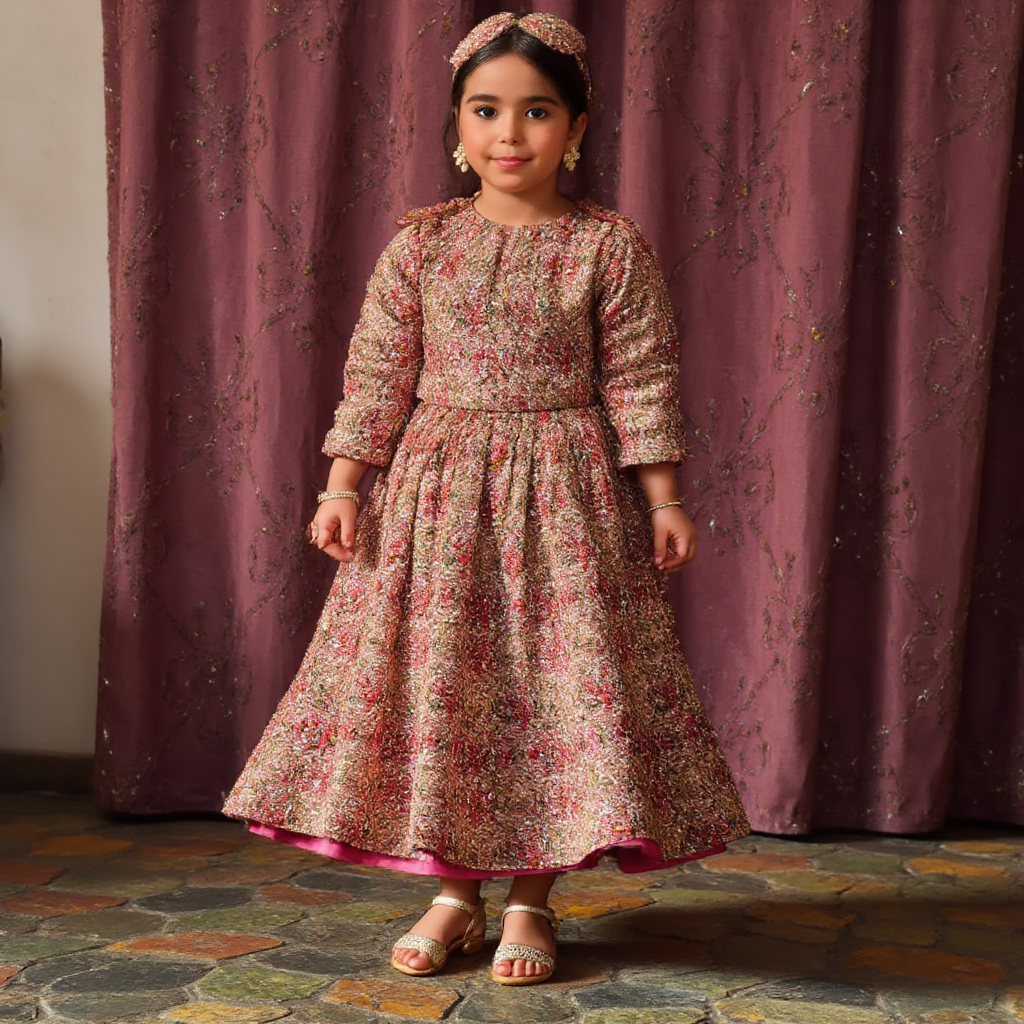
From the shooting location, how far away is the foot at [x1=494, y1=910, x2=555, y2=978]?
1806mm

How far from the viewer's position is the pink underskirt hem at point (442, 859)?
1738 millimetres

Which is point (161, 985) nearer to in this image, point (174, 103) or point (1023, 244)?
point (174, 103)

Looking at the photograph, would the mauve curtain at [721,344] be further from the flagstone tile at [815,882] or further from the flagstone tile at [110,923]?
the flagstone tile at [110,923]

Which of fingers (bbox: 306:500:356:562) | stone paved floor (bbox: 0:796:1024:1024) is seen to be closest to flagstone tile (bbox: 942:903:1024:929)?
stone paved floor (bbox: 0:796:1024:1024)

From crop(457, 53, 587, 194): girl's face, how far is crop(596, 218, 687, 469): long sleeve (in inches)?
5.6

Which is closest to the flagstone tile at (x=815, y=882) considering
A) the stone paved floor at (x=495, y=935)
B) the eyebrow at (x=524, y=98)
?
the stone paved floor at (x=495, y=935)

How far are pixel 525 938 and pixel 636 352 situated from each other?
80cm

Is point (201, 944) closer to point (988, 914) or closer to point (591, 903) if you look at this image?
point (591, 903)

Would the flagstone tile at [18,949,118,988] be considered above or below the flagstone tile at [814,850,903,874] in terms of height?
above

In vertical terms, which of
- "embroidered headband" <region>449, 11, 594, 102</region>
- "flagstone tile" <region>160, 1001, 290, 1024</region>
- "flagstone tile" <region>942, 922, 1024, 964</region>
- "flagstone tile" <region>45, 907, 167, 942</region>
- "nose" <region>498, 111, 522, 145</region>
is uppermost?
"embroidered headband" <region>449, 11, 594, 102</region>

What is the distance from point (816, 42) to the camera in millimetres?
2467

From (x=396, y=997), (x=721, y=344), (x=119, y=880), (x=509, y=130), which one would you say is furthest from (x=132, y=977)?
(x=721, y=344)

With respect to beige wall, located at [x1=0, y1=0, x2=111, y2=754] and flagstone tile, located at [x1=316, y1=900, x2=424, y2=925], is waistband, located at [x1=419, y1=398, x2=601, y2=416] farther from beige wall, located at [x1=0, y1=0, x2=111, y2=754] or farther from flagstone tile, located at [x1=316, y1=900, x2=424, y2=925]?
beige wall, located at [x1=0, y1=0, x2=111, y2=754]

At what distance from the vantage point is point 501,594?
1835 millimetres
